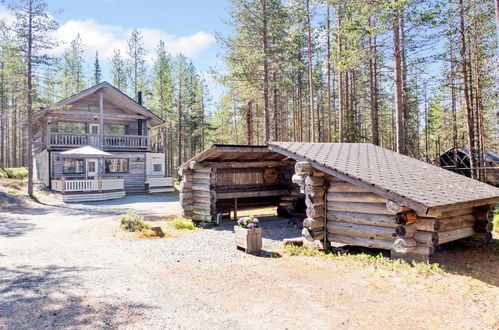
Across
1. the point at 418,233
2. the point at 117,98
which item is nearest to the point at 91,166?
the point at 117,98

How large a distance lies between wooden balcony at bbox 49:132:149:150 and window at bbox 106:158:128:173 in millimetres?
1074

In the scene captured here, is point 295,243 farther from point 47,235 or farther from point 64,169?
point 64,169

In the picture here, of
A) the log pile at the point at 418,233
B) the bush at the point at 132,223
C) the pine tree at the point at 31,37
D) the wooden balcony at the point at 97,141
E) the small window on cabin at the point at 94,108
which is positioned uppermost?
the pine tree at the point at 31,37

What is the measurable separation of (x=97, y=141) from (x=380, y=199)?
23212 mm

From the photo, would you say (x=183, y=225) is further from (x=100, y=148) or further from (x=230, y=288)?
(x=100, y=148)

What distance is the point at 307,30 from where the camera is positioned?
24.3 metres

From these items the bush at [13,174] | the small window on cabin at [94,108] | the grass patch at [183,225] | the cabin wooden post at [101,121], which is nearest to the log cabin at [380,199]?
the grass patch at [183,225]

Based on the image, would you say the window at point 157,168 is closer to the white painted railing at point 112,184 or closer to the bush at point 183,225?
the white painted railing at point 112,184

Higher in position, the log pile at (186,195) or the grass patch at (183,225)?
→ the log pile at (186,195)

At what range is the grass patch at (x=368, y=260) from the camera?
639cm

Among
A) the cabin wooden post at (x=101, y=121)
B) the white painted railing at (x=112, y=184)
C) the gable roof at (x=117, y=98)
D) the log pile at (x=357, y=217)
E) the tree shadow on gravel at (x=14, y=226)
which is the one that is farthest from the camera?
the cabin wooden post at (x=101, y=121)

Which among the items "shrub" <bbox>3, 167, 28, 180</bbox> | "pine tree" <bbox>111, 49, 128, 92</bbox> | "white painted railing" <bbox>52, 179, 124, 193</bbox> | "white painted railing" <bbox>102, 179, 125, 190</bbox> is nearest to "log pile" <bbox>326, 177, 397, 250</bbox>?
"white painted railing" <bbox>52, 179, 124, 193</bbox>

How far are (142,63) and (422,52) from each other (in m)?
36.4

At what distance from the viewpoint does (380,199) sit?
7258 millimetres
